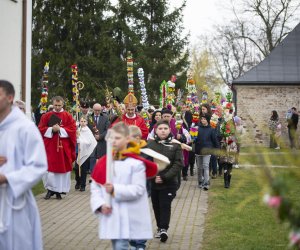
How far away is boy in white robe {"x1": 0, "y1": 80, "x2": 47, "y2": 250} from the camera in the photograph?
15.6 ft

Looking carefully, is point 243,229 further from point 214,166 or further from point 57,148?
point 214,166

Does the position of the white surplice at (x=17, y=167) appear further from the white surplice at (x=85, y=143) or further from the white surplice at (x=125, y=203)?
the white surplice at (x=85, y=143)

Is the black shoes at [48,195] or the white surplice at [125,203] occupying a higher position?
the white surplice at [125,203]

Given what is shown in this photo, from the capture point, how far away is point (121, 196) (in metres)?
5.27

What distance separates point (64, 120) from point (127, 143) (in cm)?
699

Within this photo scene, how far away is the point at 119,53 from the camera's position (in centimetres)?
3928

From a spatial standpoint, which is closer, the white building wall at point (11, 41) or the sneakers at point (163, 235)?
the sneakers at point (163, 235)

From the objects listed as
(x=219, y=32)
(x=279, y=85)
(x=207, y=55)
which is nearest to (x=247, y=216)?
(x=279, y=85)

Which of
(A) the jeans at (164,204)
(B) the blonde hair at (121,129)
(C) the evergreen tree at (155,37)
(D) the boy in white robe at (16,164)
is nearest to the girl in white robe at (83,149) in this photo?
(A) the jeans at (164,204)

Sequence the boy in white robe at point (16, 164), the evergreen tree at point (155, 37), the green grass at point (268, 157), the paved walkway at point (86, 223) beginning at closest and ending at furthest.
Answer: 1. the green grass at point (268, 157)
2. the boy in white robe at point (16, 164)
3. the paved walkway at point (86, 223)
4. the evergreen tree at point (155, 37)

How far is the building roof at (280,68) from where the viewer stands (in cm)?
3481

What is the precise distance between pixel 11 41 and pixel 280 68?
73.1 feet

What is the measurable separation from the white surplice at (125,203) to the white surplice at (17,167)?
0.67 m

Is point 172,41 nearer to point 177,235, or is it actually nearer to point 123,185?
point 177,235
